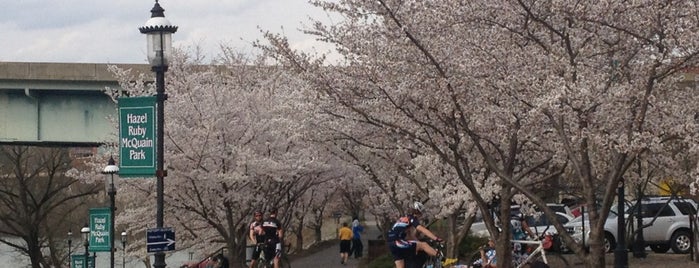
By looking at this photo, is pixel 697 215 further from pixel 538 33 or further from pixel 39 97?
pixel 39 97

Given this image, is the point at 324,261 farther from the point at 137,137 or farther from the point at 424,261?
the point at 137,137

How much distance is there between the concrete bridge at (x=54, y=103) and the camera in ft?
129

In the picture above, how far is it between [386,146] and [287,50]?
4.93 m

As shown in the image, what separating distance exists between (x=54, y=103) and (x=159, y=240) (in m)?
26.0

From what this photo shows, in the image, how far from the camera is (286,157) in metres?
28.3

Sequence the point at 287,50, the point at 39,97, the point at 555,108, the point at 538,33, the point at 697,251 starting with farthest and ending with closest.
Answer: the point at 39,97 < the point at 697,251 < the point at 287,50 < the point at 538,33 < the point at 555,108

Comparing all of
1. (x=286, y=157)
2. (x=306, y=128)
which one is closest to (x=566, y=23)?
(x=306, y=128)

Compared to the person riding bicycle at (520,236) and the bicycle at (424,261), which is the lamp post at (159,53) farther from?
the person riding bicycle at (520,236)

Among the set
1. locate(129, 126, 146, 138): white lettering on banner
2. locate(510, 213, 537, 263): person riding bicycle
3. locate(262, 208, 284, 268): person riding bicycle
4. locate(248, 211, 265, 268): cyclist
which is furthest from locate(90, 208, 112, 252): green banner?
locate(129, 126, 146, 138): white lettering on banner

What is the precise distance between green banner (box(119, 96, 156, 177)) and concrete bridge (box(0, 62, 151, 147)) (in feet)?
79.0

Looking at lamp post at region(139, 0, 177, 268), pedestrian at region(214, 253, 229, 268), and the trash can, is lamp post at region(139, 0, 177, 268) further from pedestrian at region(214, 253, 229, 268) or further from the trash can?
the trash can

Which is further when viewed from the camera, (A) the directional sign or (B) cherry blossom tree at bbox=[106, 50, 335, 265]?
(B) cherry blossom tree at bbox=[106, 50, 335, 265]

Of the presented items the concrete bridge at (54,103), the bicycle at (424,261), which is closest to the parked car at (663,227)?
the bicycle at (424,261)

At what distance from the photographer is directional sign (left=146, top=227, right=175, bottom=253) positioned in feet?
50.4
